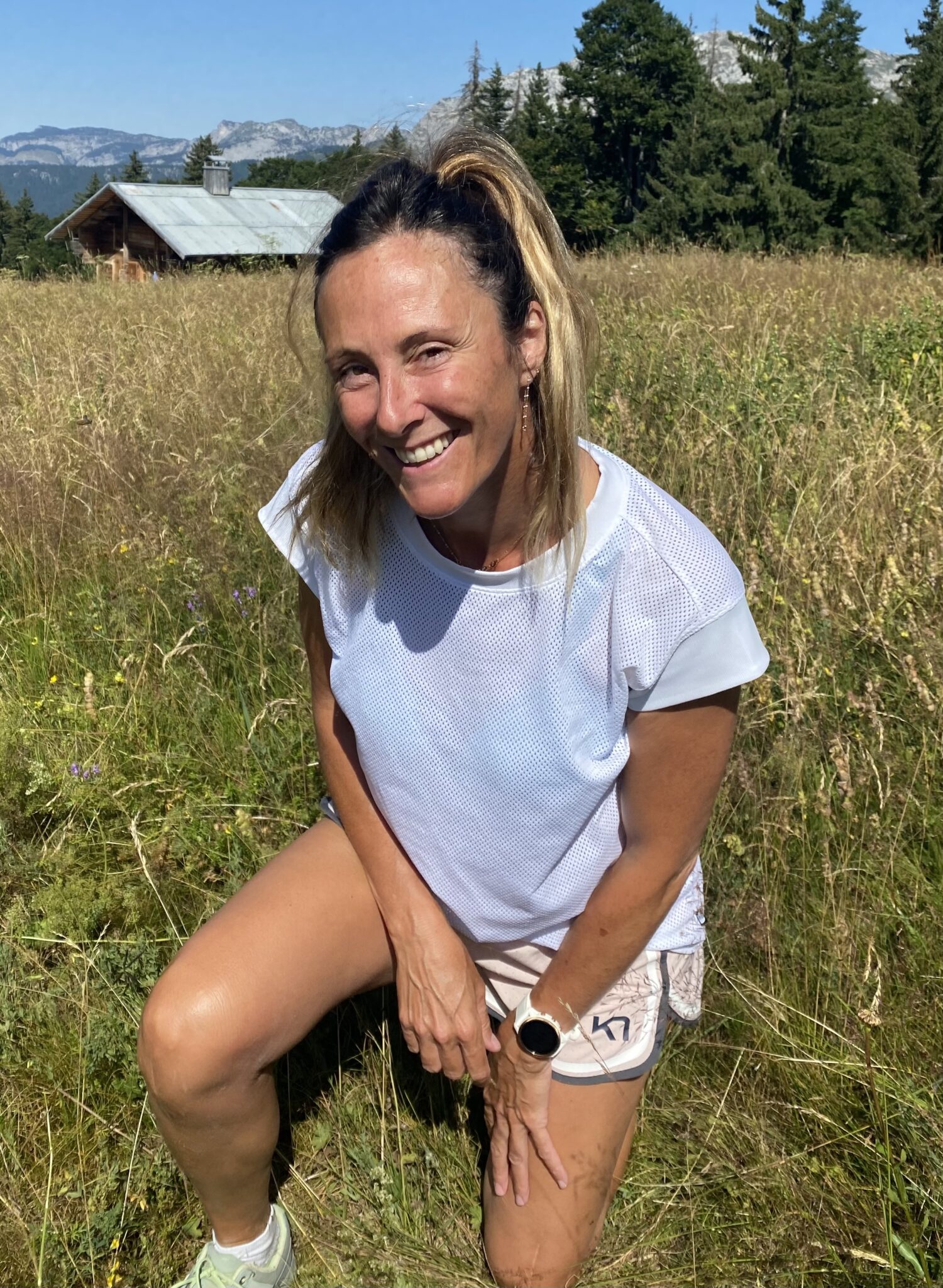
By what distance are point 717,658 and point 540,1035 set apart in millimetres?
753

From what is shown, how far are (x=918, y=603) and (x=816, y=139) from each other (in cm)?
4079

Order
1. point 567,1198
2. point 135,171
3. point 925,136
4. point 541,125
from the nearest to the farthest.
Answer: point 567,1198 → point 925,136 → point 541,125 → point 135,171

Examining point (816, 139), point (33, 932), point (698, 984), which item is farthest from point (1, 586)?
point (816, 139)

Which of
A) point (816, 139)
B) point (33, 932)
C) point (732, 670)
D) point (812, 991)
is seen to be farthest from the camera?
point (816, 139)

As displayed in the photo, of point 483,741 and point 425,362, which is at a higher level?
point 425,362

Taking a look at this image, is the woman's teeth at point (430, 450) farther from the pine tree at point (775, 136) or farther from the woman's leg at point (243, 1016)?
the pine tree at point (775, 136)

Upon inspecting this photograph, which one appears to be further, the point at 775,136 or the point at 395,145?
the point at 775,136

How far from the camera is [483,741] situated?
61.4 inches

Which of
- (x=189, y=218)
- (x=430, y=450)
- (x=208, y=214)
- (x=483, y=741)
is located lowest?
(x=483, y=741)

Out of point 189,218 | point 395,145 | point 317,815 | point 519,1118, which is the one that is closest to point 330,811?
point 317,815

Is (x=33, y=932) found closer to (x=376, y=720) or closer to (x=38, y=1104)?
(x=38, y=1104)

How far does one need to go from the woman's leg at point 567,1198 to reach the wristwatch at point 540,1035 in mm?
98

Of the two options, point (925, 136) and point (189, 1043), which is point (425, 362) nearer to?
point (189, 1043)

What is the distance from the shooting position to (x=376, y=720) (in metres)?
1.66
